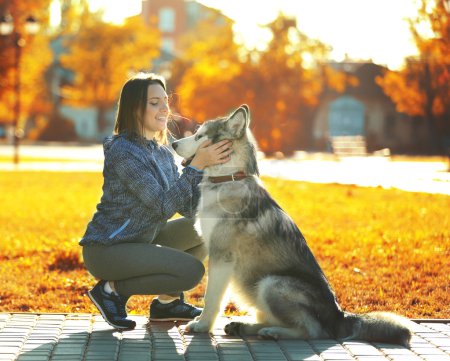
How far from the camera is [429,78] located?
31.0m

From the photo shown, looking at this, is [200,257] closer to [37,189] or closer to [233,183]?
[233,183]

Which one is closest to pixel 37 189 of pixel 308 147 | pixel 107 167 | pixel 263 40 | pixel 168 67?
pixel 107 167

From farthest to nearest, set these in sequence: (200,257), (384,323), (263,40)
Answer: (263,40), (200,257), (384,323)

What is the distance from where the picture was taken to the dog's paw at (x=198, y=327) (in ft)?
19.2

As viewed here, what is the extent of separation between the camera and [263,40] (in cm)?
3972

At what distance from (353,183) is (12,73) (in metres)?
19.0

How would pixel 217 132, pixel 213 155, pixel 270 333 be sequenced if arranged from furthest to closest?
pixel 217 132 < pixel 213 155 < pixel 270 333

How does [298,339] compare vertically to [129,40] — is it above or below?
below

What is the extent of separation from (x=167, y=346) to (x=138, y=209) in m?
1.06

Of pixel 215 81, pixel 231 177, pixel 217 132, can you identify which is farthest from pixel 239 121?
pixel 215 81

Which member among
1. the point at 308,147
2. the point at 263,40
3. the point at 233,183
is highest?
the point at 263,40

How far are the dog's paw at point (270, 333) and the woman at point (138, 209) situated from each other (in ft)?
2.29

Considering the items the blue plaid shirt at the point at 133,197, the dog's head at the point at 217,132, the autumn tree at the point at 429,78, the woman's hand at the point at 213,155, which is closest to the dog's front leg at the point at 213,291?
the blue plaid shirt at the point at 133,197

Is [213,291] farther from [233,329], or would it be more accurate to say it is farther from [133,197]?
[133,197]
